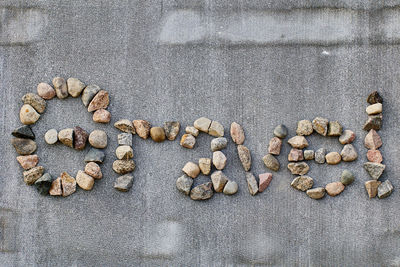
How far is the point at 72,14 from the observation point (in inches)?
87.0

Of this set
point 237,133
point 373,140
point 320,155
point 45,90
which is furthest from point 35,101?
point 373,140

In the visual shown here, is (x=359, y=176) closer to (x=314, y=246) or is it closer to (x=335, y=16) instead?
(x=314, y=246)

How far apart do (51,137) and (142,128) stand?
0.49m

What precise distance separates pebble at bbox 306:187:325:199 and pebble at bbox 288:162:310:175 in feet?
0.33

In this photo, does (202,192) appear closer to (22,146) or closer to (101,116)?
(101,116)

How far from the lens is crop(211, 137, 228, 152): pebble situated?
2.15m

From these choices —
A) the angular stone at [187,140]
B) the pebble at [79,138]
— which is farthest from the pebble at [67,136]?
the angular stone at [187,140]

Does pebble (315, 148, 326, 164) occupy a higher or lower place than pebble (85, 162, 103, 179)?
higher

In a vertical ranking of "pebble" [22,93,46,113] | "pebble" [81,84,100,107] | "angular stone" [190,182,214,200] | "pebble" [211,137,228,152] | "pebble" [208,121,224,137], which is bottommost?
"angular stone" [190,182,214,200]

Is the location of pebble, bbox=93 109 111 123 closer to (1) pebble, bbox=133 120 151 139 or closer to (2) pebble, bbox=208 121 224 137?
(1) pebble, bbox=133 120 151 139

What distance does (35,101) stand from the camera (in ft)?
7.15

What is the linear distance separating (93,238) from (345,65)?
5.32 feet

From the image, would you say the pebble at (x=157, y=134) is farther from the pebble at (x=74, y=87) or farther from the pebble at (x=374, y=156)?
the pebble at (x=374, y=156)

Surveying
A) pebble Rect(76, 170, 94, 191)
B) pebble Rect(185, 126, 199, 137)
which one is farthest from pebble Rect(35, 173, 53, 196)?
pebble Rect(185, 126, 199, 137)
